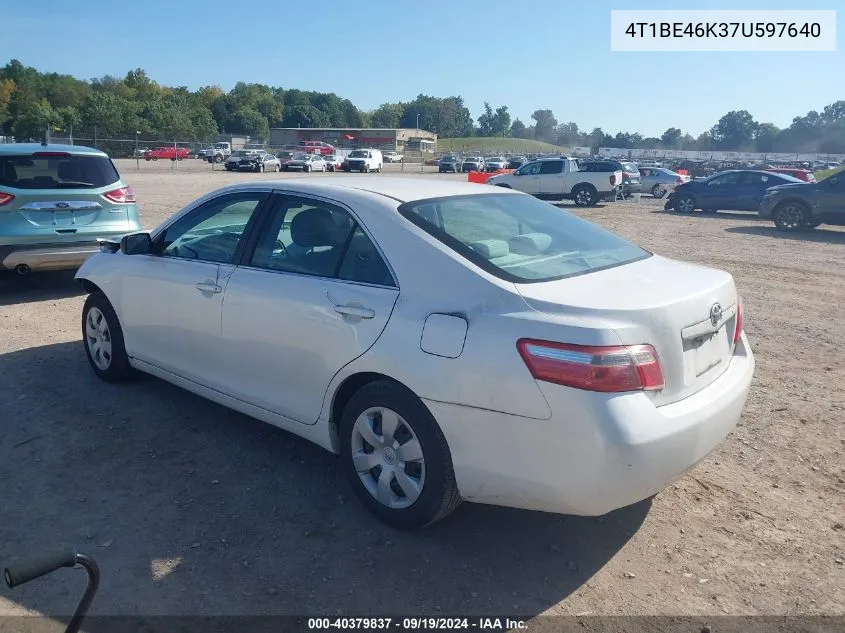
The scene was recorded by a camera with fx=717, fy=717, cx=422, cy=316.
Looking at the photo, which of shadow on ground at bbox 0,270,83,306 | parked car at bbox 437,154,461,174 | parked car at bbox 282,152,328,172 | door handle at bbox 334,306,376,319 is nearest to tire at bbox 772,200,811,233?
shadow on ground at bbox 0,270,83,306

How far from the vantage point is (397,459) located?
3.41 meters

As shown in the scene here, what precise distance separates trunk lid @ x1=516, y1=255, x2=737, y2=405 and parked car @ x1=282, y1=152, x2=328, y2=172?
48664 mm

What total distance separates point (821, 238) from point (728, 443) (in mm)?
14009

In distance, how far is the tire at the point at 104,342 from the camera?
5195 millimetres

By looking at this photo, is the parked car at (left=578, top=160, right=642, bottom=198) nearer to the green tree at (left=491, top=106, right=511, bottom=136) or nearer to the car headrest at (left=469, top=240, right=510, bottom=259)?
the car headrest at (left=469, top=240, right=510, bottom=259)

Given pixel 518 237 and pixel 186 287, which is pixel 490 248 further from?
pixel 186 287

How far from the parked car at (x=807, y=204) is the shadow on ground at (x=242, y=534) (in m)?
16.0

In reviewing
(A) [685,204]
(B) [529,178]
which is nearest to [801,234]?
(A) [685,204]

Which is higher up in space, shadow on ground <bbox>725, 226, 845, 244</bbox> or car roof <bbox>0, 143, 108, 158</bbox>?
car roof <bbox>0, 143, 108, 158</bbox>

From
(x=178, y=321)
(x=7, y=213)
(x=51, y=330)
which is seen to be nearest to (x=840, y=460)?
(x=178, y=321)

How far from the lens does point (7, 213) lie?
7.63 metres

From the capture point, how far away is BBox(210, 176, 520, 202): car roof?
390cm

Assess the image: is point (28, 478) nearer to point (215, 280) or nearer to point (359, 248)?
point (215, 280)

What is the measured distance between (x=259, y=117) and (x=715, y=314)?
128163mm
